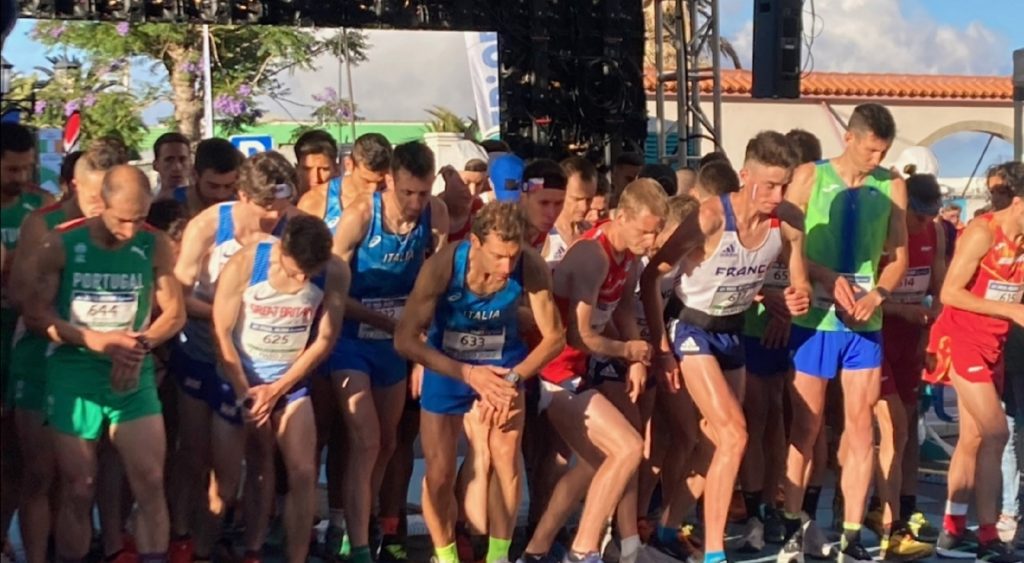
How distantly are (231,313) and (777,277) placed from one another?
2.82m

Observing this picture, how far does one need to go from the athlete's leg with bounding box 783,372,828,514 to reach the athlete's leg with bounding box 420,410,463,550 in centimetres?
177

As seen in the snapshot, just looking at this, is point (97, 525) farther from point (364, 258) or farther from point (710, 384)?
point (710, 384)

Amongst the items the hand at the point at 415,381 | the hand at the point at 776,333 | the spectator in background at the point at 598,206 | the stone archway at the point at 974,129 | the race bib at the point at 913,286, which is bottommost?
the hand at the point at 415,381

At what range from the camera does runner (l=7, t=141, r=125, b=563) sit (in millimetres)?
5809

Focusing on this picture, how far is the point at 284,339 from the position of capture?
622 centimetres

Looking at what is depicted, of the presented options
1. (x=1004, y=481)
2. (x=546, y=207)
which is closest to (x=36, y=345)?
(x=546, y=207)

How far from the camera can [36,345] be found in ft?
19.7

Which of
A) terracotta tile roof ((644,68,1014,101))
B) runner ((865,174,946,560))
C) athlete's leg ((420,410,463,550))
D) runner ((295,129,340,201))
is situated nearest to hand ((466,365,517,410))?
athlete's leg ((420,410,463,550))

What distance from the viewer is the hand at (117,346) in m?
5.73

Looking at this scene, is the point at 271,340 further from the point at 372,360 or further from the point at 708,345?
the point at 708,345

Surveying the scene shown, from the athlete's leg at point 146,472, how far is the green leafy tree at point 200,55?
64.3 ft

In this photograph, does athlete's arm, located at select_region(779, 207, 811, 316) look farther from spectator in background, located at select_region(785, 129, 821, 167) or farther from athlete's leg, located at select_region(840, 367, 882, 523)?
spectator in background, located at select_region(785, 129, 821, 167)

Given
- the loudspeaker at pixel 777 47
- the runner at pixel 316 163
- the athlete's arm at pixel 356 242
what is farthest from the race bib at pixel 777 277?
the loudspeaker at pixel 777 47

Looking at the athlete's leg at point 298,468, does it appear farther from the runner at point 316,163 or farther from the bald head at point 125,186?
the runner at point 316,163
